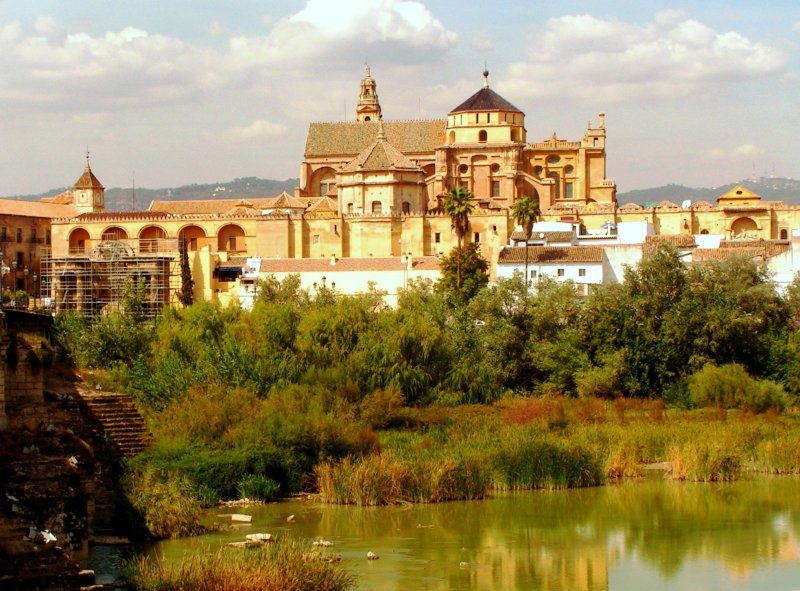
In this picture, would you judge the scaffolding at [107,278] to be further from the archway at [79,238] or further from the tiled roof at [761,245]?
the tiled roof at [761,245]

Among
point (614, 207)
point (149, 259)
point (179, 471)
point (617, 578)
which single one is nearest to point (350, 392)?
point (179, 471)

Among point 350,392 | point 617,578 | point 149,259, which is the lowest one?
point 617,578

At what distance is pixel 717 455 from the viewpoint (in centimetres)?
2414

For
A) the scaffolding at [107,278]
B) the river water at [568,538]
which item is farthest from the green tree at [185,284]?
the river water at [568,538]

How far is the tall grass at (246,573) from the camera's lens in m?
15.3

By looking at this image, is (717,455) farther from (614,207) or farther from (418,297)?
(614,207)

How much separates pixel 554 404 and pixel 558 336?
445cm

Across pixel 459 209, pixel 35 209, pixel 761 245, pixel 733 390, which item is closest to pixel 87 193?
pixel 35 209

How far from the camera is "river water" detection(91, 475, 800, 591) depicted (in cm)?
1808

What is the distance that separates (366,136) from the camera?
6391 cm

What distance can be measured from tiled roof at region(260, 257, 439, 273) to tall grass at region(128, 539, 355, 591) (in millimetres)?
30430

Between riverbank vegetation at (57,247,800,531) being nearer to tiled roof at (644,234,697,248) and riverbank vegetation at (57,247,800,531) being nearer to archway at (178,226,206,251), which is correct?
tiled roof at (644,234,697,248)

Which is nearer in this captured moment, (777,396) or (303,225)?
(777,396)

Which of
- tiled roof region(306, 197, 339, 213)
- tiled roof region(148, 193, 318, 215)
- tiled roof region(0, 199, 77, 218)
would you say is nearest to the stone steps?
tiled roof region(306, 197, 339, 213)
